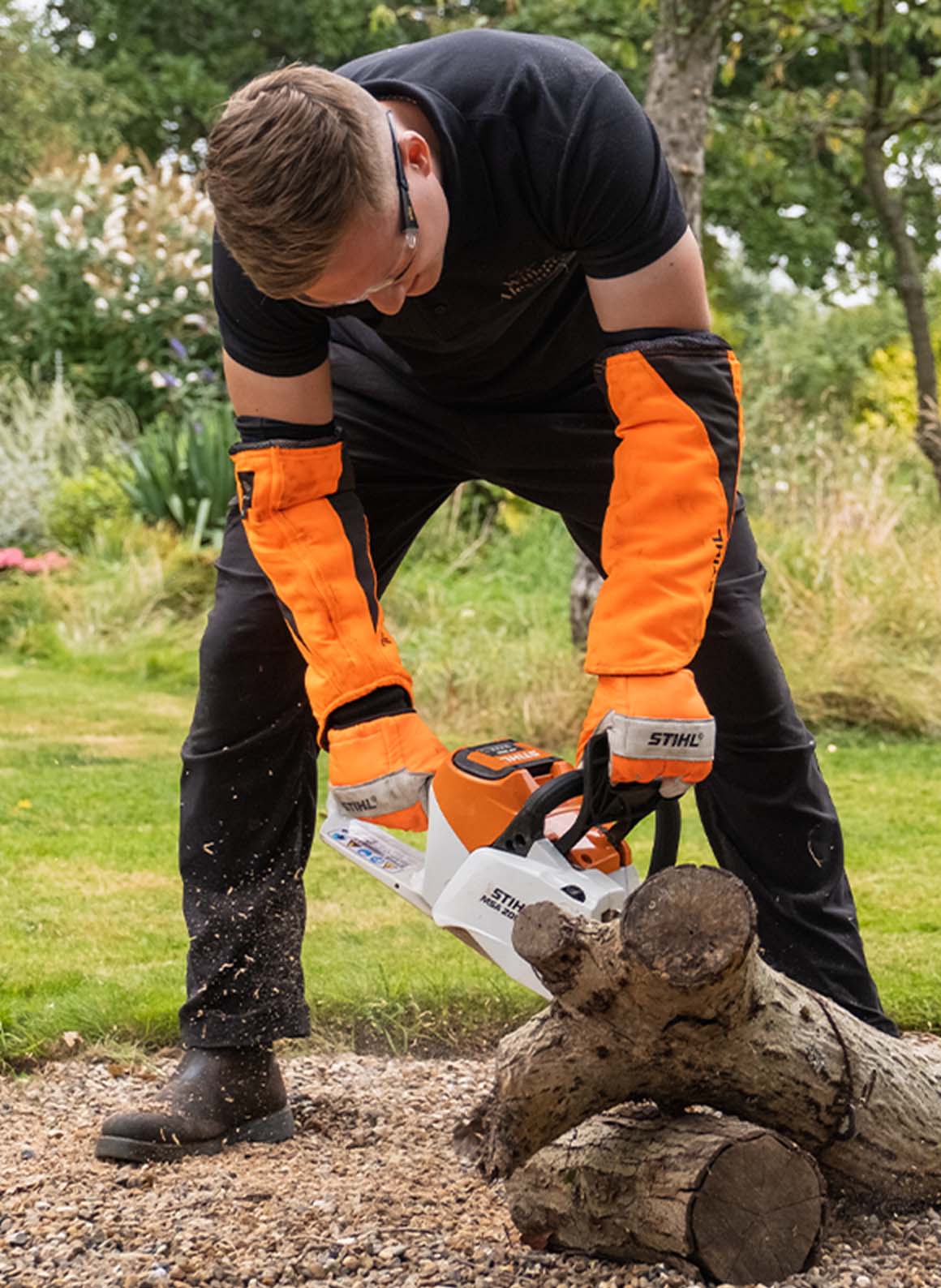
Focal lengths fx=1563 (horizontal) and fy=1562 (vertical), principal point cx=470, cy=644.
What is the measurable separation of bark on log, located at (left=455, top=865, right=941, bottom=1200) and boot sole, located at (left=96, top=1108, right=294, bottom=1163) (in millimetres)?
548

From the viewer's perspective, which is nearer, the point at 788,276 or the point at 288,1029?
the point at 288,1029

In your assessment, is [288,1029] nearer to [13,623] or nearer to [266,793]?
[266,793]

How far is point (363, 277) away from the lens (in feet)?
6.99

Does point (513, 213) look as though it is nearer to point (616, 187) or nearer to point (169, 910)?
point (616, 187)

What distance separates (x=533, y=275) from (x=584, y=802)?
0.85 metres

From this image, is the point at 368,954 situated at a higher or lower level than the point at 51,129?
lower

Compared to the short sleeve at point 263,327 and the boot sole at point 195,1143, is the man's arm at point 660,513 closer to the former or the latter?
the short sleeve at point 263,327

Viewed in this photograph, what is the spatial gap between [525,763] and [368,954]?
173 cm

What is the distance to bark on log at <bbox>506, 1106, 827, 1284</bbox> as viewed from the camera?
210 centimetres

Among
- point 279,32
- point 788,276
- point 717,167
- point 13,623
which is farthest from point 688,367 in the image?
point 279,32

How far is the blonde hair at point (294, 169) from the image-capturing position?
6.48 ft

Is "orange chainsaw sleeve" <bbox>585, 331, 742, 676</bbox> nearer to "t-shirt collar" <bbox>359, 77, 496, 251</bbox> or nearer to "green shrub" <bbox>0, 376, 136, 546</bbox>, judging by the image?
"t-shirt collar" <bbox>359, 77, 496, 251</bbox>

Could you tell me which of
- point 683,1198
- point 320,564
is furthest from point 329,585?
point 683,1198

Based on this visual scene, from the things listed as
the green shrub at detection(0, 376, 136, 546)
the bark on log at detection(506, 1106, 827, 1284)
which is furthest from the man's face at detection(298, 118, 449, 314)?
the green shrub at detection(0, 376, 136, 546)
